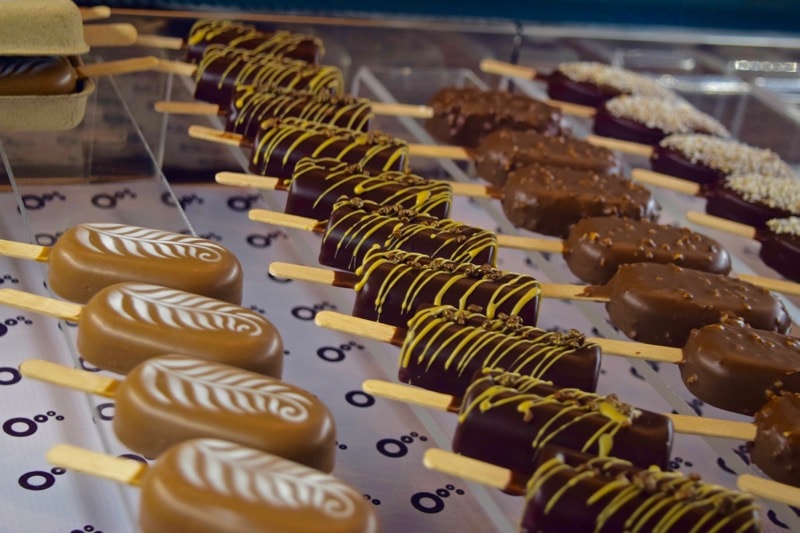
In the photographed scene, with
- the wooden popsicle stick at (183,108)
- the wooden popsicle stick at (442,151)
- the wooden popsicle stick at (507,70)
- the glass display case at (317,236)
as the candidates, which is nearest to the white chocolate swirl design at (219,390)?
the glass display case at (317,236)

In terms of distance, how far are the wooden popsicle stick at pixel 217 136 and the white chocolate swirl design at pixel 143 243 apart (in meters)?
0.61

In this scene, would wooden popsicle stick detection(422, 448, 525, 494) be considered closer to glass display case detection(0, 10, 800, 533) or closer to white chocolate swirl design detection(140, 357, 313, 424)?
glass display case detection(0, 10, 800, 533)

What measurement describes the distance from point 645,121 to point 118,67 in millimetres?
1611

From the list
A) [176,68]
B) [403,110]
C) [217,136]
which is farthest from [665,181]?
[176,68]

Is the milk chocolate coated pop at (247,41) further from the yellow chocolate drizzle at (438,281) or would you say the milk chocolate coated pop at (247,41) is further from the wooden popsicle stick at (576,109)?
the yellow chocolate drizzle at (438,281)

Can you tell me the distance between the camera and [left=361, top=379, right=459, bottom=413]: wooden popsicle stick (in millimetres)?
1882

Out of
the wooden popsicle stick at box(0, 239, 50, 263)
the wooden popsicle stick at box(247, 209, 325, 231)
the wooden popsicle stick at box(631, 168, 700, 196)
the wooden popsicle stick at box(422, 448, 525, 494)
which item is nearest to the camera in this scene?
the wooden popsicle stick at box(422, 448, 525, 494)

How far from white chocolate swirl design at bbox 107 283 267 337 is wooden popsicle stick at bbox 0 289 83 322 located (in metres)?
0.10

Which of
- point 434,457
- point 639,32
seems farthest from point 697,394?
point 639,32

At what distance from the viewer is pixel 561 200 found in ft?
8.87

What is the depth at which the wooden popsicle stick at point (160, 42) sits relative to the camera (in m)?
3.25

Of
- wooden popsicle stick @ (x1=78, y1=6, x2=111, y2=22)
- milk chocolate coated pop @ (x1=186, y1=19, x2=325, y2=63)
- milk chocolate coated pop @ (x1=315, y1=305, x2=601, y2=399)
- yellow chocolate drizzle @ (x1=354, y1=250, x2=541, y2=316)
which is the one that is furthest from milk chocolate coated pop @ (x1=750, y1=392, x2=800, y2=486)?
wooden popsicle stick @ (x1=78, y1=6, x2=111, y2=22)

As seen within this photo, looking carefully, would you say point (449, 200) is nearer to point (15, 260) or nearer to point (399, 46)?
point (15, 260)

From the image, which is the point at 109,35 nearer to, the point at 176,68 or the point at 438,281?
the point at 176,68
